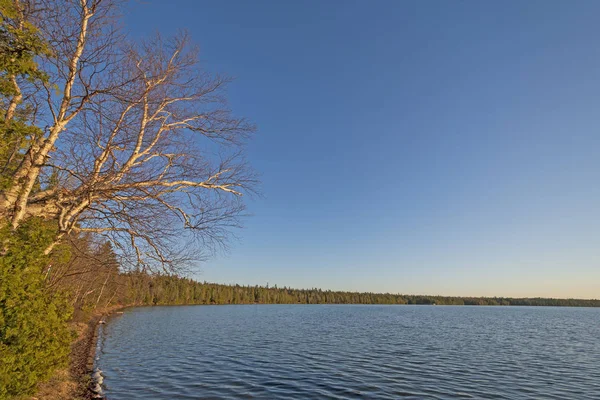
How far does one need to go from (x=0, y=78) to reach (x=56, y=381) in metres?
12.5

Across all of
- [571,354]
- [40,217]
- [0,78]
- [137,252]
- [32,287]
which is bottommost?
[571,354]

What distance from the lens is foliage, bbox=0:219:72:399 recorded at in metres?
7.91

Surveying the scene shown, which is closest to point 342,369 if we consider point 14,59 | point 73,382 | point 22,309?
point 73,382

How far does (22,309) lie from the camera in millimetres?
8461

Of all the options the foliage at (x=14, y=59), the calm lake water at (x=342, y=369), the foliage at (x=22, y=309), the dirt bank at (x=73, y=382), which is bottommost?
the calm lake water at (x=342, y=369)

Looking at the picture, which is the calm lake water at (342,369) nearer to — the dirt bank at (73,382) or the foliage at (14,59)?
the dirt bank at (73,382)

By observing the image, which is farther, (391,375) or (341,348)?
(341,348)

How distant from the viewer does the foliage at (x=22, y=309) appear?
7914 mm

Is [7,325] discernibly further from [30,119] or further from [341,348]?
[341,348]

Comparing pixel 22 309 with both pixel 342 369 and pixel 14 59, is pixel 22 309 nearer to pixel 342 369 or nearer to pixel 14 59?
pixel 14 59

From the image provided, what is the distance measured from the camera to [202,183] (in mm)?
10086

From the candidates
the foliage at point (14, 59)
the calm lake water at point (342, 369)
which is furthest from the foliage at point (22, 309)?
the calm lake water at point (342, 369)

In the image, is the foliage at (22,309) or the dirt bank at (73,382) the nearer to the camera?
the foliage at (22,309)

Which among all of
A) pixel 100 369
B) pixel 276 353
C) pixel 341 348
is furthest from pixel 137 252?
pixel 341 348
